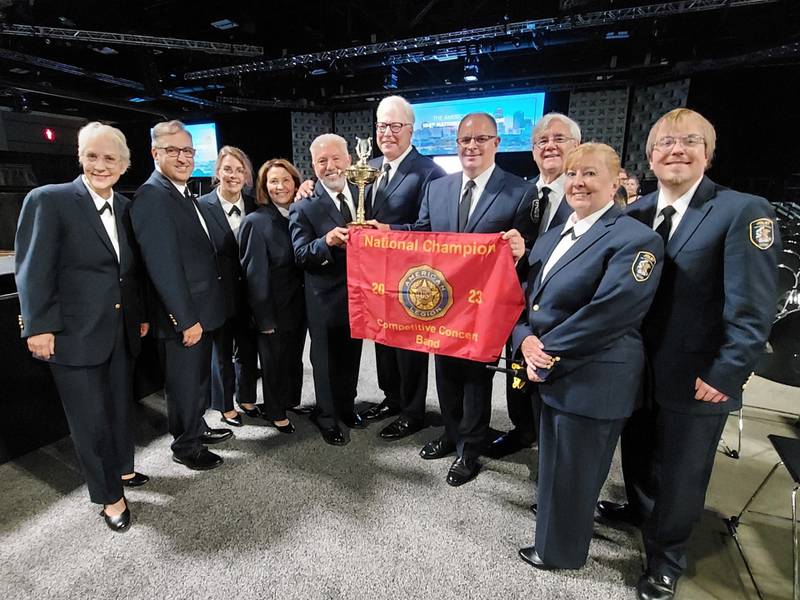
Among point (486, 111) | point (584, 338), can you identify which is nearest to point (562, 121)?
point (584, 338)

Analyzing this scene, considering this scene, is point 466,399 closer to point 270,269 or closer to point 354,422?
point 354,422

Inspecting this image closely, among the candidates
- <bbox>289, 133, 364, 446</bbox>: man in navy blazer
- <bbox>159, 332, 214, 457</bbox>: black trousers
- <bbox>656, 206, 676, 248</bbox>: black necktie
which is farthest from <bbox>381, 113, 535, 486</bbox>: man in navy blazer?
<bbox>159, 332, 214, 457</bbox>: black trousers

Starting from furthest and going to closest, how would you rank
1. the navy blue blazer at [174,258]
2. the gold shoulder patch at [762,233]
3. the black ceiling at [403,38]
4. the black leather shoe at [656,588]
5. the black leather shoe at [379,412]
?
the black ceiling at [403,38] → the black leather shoe at [379,412] → the navy blue blazer at [174,258] → the black leather shoe at [656,588] → the gold shoulder patch at [762,233]

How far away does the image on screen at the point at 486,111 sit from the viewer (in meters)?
7.86

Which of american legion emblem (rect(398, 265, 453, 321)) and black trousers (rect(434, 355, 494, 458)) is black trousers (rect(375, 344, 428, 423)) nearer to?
black trousers (rect(434, 355, 494, 458))

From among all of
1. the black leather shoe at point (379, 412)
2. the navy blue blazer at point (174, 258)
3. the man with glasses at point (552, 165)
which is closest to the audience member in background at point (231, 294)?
the navy blue blazer at point (174, 258)

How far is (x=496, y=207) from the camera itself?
2111 mm

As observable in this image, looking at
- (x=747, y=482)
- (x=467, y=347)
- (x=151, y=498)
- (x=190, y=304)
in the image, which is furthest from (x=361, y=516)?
(x=747, y=482)

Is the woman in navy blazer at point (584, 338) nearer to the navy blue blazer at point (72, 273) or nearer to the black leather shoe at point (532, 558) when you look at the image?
the black leather shoe at point (532, 558)

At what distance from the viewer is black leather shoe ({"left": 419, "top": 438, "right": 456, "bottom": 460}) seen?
8.62ft

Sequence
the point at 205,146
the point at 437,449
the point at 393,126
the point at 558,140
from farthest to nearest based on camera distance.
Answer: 1. the point at 205,146
2. the point at 437,449
3. the point at 393,126
4. the point at 558,140

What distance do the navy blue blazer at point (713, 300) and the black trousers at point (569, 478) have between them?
11.2 inches

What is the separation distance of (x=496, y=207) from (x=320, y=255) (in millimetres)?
1002

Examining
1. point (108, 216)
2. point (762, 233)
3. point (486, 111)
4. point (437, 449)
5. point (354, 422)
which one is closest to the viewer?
point (762, 233)
